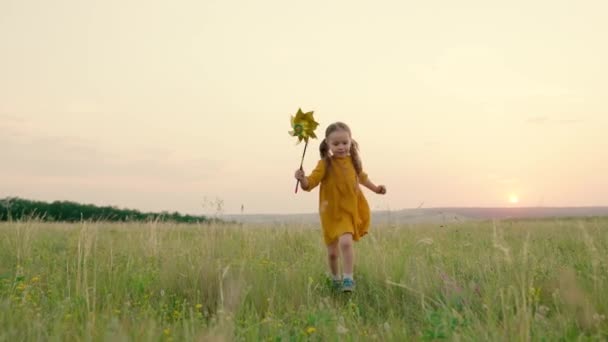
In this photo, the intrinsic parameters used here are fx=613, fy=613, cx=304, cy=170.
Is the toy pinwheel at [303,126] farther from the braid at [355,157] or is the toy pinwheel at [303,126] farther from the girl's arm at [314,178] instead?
the braid at [355,157]

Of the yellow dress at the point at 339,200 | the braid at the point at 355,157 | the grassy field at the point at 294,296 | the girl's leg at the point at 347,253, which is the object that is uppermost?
the braid at the point at 355,157

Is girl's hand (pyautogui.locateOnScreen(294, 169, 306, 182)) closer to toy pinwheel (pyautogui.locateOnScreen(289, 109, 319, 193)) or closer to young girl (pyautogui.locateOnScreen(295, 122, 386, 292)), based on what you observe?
young girl (pyautogui.locateOnScreen(295, 122, 386, 292))

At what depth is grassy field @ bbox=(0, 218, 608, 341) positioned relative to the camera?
3.41 meters

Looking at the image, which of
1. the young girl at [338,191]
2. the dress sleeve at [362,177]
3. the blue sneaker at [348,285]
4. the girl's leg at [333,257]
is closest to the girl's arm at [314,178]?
the young girl at [338,191]

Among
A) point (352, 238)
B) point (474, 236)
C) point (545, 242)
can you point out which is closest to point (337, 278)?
point (352, 238)

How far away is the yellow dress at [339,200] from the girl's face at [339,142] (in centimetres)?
10

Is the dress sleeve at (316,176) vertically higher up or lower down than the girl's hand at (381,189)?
higher up

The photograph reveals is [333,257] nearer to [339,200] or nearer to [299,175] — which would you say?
[339,200]

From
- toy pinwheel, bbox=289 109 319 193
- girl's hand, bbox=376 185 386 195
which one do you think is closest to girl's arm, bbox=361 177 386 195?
girl's hand, bbox=376 185 386 195

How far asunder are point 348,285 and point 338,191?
103 centimetres

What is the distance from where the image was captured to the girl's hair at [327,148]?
6.17 metres

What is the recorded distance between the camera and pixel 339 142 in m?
6.09

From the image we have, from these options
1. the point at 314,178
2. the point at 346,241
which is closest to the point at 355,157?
the point at 314,178

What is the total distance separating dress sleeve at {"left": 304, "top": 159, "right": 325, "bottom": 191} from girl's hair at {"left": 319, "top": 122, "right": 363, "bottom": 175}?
8cm
